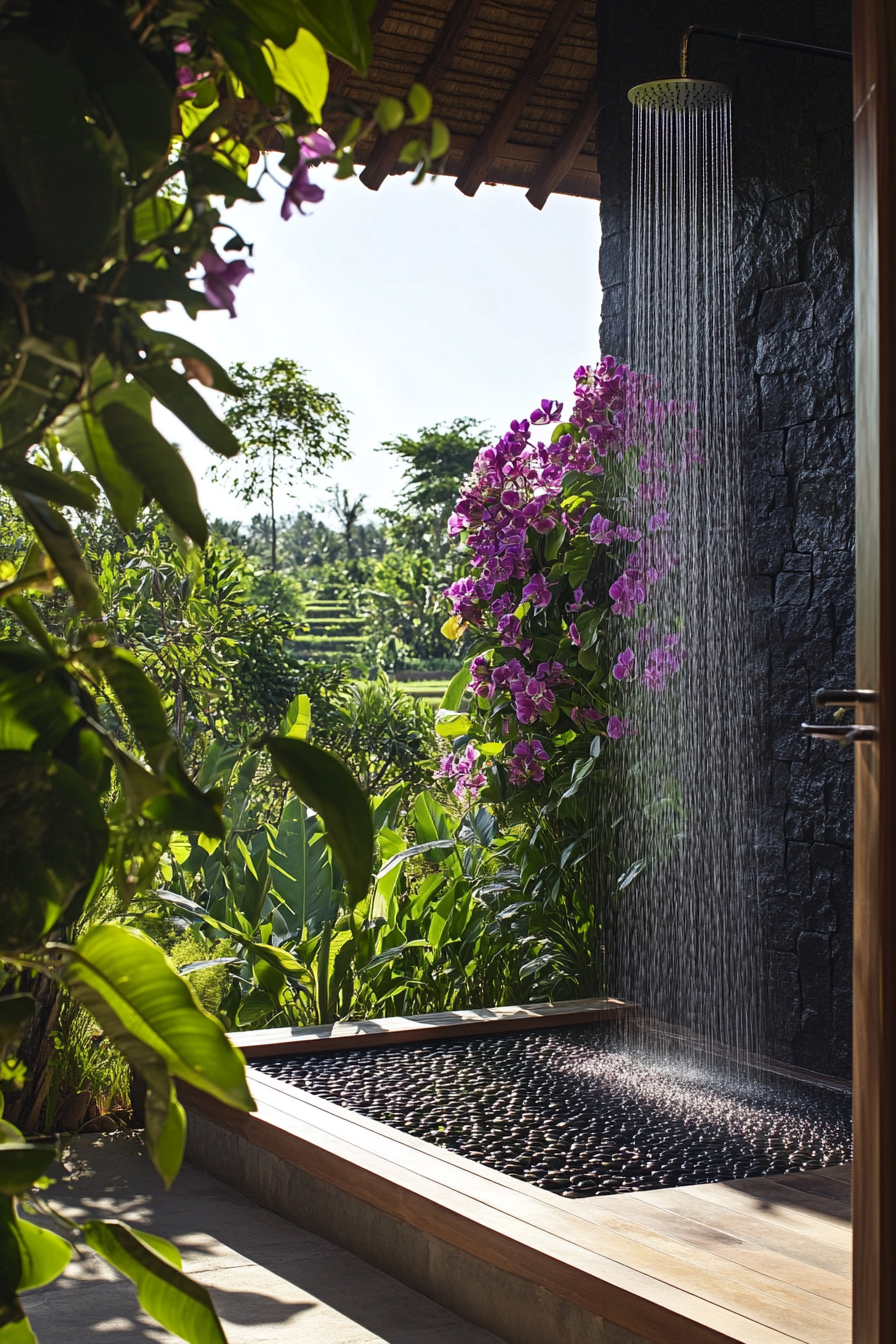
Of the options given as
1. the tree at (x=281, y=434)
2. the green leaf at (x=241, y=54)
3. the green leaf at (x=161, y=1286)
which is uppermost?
the tree at (x=281, y=434)

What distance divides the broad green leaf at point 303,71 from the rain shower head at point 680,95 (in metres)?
3.10

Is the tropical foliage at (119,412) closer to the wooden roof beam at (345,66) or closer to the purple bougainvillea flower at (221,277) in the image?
the purple bougainvillea flower at (221,277)

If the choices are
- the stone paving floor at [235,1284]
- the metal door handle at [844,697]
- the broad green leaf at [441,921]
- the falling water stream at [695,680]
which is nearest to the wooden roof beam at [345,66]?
the falling water stream at [695,680]

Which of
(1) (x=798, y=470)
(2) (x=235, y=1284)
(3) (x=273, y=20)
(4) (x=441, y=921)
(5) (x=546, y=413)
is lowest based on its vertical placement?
(2) (x=235, y=1284)

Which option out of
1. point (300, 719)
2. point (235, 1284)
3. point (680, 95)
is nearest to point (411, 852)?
point (300, 719)

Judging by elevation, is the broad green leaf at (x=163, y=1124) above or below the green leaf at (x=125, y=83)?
below

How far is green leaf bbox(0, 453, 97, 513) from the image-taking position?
21.4 inches

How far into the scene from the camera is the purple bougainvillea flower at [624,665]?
3682 millimetres

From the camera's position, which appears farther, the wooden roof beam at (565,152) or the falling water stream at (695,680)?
the wooden roof beam at (565,152)

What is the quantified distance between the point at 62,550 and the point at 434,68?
446 cm

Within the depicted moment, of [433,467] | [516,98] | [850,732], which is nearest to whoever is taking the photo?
[850,732]

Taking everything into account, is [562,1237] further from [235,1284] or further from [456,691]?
[456,691]

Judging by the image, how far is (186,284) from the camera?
0.58m

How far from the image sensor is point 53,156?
1.71 ft
